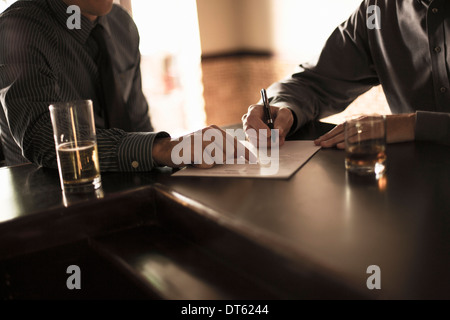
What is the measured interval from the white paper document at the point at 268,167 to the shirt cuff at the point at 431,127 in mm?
285

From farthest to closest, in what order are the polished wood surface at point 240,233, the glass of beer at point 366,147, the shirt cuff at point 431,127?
the shirt cuff at point 431,127 < the glass of beer at point 366,147 < the polished wood surface at point 240,233

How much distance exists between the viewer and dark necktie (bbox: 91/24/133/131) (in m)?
1.88

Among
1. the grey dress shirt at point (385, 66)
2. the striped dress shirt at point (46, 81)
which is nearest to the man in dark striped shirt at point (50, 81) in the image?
the striped dress shirt at point (46, 81)

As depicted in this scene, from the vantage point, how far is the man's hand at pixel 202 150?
1287 mm

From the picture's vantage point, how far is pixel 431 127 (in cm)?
140

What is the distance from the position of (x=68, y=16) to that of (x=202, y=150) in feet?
2.79

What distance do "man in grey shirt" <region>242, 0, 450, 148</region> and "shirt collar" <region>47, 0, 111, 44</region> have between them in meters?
0.70

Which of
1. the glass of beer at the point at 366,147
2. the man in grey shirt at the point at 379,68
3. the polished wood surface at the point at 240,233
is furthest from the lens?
the man in grey shirt at the point at 379,68

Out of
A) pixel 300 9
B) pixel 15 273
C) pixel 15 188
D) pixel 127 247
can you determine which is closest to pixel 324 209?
pixel 127 247

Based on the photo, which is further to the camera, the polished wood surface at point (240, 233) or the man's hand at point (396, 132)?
the man's hand at point (396, 132)

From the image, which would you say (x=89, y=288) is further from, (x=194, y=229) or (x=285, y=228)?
(x=285, y=228)

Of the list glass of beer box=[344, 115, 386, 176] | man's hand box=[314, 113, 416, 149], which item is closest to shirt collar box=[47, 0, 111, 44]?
man's hand box=[314, 113, 416, 149]

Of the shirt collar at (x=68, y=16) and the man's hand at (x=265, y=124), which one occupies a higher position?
the shirt collar at (x=68, y=16)

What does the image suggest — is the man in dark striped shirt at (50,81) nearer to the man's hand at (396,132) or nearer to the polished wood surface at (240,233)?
the polished wood surface at (240,233)
